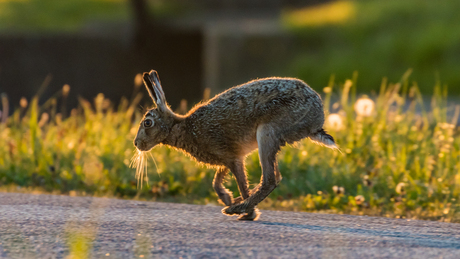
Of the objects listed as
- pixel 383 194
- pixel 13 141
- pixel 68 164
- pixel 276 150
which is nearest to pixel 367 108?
pixel 383 194

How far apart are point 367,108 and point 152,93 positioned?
2986 millimetres

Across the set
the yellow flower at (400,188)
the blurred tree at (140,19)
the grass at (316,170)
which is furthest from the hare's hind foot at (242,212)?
the blurred tree at (140,19)

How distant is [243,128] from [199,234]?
3.18ft

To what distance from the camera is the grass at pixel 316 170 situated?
561cm

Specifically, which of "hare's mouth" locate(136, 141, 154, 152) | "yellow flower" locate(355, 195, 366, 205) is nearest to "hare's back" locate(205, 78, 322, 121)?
"hare's mouth" locate(136, 141, 154, 152)

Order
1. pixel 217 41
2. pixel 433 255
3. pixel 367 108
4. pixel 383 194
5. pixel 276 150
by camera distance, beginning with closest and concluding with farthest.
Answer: pixel 433 255
pixel 276 150
pixel 383 194
pixel 367 108
pixel 217 41

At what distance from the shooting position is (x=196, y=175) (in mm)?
6359

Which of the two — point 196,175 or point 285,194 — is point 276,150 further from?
point 196,175

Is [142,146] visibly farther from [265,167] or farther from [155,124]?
[265,167]

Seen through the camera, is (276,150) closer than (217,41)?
Yes

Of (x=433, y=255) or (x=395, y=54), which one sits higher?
(x=395, y=54)

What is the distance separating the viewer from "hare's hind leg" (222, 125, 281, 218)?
14.9 feet

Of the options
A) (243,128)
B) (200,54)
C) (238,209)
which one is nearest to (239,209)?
(238,209)

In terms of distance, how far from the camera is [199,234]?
163 inches
